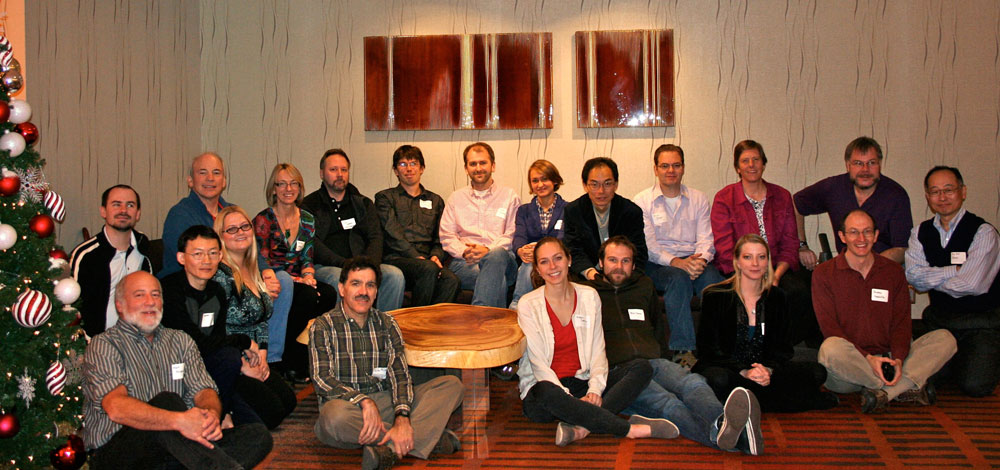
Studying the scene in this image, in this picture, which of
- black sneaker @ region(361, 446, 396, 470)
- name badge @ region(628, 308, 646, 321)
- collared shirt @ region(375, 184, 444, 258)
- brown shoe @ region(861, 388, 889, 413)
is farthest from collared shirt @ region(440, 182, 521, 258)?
brown shoe @ region(861, 388, 889, 413)

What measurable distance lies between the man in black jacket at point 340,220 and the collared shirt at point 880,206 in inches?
122

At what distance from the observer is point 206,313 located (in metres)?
3.87

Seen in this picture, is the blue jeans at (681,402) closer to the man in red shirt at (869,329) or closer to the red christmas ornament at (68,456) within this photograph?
the man in red shirt at (869,329)

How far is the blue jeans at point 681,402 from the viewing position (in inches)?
145

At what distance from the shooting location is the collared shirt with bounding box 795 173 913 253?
5.25 meters

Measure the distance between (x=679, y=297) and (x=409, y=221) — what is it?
78.6 inches

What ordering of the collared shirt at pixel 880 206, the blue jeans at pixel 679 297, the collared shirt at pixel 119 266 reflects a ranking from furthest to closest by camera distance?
the collared shirt at pixel 880 206 < the blue jeans at pixel 679 297 < the collared shirt at pixel 119 266

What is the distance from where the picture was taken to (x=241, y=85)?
21.5ft

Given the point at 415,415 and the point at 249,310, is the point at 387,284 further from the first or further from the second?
the point at 415,415

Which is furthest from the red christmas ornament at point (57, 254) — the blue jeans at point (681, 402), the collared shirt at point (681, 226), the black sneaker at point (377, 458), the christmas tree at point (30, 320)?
the collared shirt at point (681, 226)

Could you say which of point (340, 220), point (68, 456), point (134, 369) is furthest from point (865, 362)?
point (68, 456)

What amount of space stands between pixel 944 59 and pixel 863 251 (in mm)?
2481

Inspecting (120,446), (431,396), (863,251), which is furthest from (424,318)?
(863,251)

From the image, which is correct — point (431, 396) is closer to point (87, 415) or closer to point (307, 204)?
point (87, 415)
